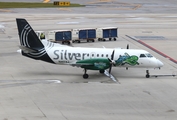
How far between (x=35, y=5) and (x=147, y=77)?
2614 inches

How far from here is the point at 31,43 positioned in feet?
162

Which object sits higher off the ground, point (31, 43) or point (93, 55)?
point (31, 43)

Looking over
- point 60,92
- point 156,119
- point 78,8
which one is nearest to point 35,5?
point 78,8

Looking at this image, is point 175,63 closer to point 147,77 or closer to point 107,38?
point 147,77

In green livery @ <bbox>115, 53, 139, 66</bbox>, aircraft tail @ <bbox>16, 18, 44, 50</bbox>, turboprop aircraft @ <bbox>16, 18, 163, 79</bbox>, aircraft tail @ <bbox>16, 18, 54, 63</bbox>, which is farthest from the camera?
aircraft tail @ <bbox>16, 18, 44, 50</bbox>

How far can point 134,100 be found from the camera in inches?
1576

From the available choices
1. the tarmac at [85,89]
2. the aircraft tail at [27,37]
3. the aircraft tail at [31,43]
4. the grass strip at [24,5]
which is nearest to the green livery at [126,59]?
the tarmac at [85,89]

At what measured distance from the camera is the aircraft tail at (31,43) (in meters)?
48.7

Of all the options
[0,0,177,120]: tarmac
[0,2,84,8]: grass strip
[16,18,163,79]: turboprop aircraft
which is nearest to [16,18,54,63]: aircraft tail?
[16,18,163,79]: turboprop aircraft

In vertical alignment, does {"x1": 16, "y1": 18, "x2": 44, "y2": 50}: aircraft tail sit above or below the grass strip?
below

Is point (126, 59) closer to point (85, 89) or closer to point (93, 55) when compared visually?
point (93, 55)

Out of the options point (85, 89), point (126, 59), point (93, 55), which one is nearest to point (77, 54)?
point (93, 55)

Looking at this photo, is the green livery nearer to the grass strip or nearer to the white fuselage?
the white fuselage

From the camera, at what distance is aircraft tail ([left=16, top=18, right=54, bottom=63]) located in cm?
4872
